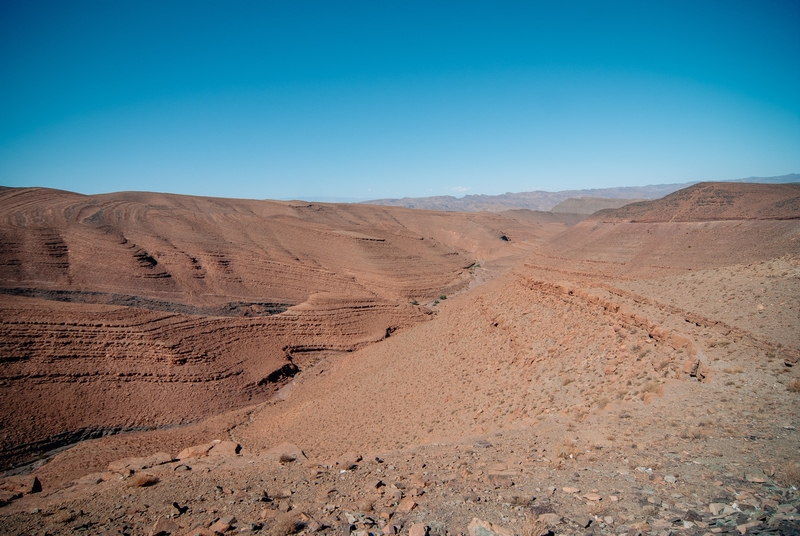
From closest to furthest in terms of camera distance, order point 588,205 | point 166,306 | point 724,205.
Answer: point 166,306 → point 724,205 → point 588,205

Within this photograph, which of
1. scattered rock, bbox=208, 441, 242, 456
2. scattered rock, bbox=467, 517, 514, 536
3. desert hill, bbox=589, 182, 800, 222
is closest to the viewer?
scattered rock, bbox=467, 517, 514, 536

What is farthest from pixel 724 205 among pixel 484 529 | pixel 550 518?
pixel 484 529

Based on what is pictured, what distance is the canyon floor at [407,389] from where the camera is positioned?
→ 18.5 feet

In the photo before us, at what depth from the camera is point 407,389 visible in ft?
47.1

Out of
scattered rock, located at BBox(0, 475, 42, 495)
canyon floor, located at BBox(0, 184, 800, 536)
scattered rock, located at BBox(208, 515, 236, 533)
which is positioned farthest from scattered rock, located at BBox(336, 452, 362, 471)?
scattered rock, located at BBox(0, 475, 42, 495)

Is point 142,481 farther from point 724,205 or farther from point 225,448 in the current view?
point 724,205

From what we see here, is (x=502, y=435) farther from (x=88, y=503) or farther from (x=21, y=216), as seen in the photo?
(x=21, y=216)

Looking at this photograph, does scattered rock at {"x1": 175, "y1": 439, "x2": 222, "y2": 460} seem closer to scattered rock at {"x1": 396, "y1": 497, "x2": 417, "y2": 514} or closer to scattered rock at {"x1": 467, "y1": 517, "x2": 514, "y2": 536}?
scattered rock at {"x1": 396, "y1": 497, "x2": 417, "y2": 514}

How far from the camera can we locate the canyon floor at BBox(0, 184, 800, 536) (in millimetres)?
5637

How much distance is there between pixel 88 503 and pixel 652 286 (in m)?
17.6

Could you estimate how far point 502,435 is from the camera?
852cm

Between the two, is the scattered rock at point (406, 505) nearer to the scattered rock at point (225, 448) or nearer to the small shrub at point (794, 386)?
the small shrub at point (794, 386)

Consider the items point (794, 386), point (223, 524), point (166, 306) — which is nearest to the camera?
point (223, 524)

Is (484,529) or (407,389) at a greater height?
(484,529)
